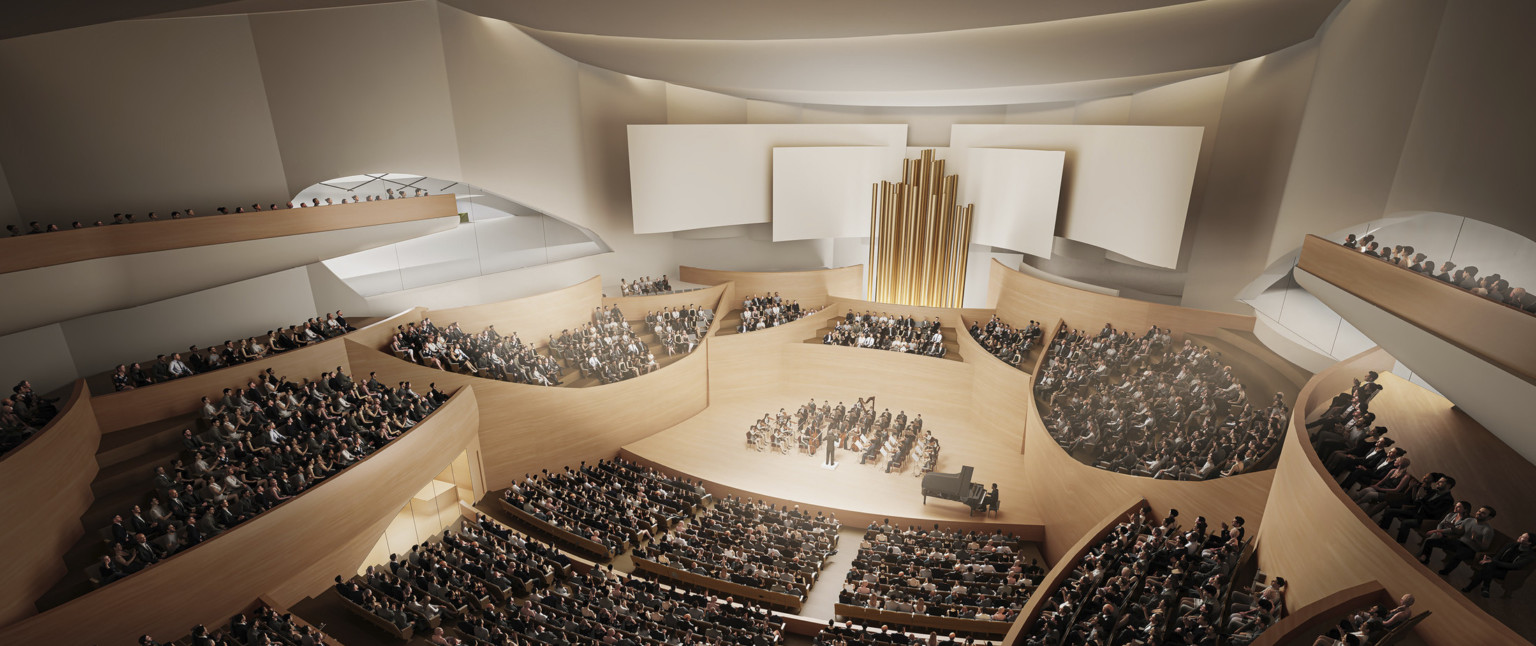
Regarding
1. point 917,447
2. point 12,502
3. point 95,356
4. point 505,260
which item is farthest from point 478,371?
point 917,447

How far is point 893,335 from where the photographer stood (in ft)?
Answer: 48.5

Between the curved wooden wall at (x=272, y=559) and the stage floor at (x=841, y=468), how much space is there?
4.28m

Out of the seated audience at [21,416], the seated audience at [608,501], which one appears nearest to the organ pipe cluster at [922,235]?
the seated audience at [608,501]

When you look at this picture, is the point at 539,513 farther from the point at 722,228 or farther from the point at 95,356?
the point at 722,228

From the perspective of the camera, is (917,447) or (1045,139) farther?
(1045,139)

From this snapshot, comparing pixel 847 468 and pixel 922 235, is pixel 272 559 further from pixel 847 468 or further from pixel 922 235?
pixel 922 235

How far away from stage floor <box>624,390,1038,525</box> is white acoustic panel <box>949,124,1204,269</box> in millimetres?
4406

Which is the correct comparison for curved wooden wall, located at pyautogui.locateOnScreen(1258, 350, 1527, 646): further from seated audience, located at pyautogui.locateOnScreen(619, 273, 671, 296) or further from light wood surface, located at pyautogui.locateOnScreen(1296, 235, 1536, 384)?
seated audience, located at pyautogui.locateOnScreen(619, 273, 671, 296)

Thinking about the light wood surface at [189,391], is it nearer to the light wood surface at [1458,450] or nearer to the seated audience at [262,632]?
the seated audience at [262,632]

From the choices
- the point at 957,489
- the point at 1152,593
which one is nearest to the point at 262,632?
the point at 1152,593

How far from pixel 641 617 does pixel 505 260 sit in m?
9.23

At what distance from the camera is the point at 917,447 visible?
11.3 meters

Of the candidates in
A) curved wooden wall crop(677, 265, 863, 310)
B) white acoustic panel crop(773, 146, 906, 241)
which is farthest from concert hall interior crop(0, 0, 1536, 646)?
curved wooden wall crop(677, 265, 863, 310)

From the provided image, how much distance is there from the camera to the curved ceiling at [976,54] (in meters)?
9.24
